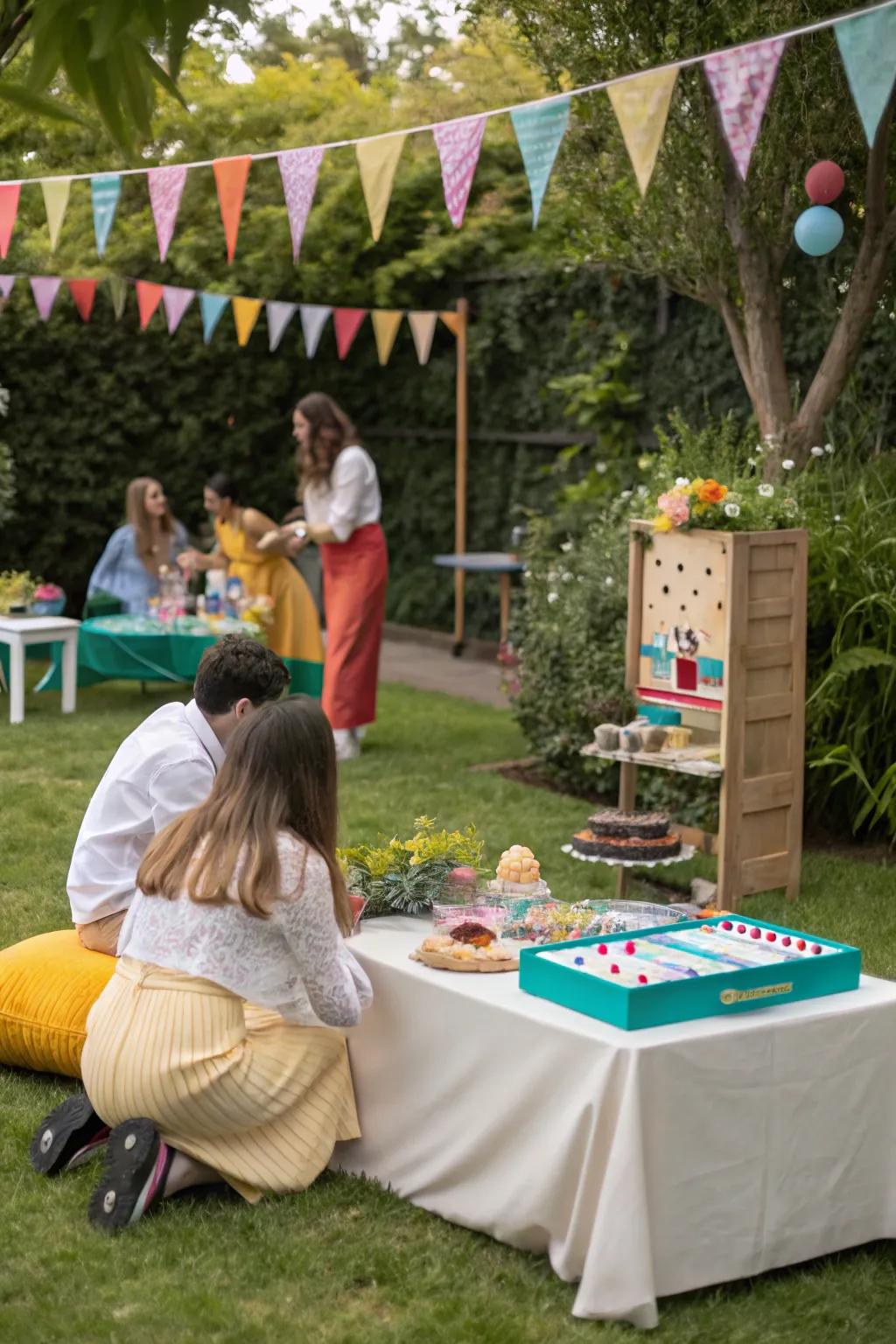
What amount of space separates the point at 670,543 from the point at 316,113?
427 inches

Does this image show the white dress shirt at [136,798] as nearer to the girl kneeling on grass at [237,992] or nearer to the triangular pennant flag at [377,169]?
the girl kneeling on grass at [237,992]

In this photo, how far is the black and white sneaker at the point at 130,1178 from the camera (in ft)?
11.1

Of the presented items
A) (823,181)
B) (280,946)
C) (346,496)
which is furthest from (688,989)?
(346,496)

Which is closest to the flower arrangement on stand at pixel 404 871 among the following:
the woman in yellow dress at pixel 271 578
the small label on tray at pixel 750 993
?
the small label on tray at pixel 750 993

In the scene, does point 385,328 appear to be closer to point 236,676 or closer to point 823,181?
point 823,181

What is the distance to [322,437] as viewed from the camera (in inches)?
316

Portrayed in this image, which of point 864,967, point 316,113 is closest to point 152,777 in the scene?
point 864,967

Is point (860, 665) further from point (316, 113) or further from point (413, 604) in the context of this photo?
point (316, 113)

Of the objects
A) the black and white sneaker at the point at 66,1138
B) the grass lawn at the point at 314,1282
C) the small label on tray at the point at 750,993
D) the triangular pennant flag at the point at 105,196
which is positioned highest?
the triangular pennant flag at the point at 105,196

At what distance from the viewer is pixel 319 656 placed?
30.2 ft

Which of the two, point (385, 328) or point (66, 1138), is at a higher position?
point (385, 328)

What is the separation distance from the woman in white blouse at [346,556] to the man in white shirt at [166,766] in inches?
163

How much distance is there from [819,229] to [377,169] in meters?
1.60

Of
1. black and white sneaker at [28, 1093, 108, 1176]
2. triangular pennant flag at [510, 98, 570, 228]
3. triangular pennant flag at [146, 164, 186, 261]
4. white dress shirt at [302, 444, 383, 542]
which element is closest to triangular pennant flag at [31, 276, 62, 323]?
white dress shirt at [302, 444, 383, 542]
